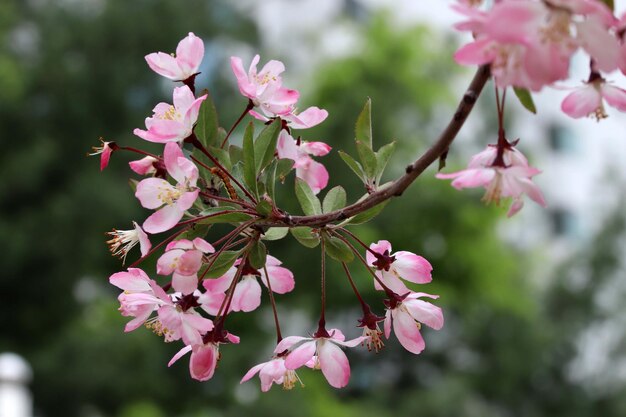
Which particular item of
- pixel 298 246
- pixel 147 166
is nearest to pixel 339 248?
pixel 147 166

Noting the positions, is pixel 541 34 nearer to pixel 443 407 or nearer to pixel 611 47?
pixel 611 47

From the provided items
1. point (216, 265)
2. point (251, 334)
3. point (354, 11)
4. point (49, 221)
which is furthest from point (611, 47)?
point (354, 11)

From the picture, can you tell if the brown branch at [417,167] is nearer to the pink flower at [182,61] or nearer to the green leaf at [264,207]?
the green leaf at [264,207]

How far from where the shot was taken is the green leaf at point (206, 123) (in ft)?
1.66

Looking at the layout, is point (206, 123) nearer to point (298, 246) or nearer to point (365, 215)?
point (365, 215)

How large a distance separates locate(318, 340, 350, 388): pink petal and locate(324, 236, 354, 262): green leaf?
0.07 m

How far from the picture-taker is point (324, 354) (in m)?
0.52

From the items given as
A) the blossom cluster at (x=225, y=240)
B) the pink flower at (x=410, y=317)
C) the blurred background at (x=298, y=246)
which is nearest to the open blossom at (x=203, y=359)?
the blossom cluster at (x=225, y=240)

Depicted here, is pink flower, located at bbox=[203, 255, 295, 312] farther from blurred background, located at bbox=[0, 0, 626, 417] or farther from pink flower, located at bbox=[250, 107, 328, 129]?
blurred background, located at bbox=[0, 0, 626, 417]

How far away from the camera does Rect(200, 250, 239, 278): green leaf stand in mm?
479

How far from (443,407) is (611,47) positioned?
23.9ft

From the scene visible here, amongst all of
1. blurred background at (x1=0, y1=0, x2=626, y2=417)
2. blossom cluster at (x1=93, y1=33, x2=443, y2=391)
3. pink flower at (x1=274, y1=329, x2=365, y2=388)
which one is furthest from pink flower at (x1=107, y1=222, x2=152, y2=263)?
blurred background at (x1=0, y1=0, x2=626, y2=417)

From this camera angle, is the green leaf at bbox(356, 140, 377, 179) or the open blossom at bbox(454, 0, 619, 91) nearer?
the open blossom at bbox(454, 0, 619, 91)

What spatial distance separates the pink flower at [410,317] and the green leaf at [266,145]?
0.36 ft
